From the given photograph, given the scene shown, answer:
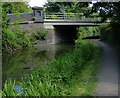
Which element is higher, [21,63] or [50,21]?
[50,21]

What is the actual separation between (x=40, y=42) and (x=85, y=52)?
16.3 meters

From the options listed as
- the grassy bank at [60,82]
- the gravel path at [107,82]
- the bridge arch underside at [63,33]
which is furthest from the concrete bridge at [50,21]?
the gravel path at [107,82]

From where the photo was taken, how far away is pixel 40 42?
2566 cm

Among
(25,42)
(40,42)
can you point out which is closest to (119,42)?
(25,42)

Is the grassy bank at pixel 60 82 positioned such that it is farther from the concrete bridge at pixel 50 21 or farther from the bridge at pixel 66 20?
the bridge at pixel 66 20

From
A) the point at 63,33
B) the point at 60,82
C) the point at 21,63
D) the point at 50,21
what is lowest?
the point at 21,63

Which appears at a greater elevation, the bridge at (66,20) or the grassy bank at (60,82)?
the bridge at (66,20)

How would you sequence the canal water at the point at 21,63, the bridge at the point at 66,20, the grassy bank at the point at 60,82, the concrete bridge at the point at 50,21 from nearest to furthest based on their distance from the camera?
the grassy bank at the point at 60,82 < the canal water at the point at 21,63 < the concrete bridge at the point at 50,21 < the bridge at the point at 66,20

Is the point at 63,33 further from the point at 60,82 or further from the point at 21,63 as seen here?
the point at 60,82

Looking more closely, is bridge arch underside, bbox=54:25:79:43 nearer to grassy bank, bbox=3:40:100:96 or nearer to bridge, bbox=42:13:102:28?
bridge, bbox=42:13:102:28

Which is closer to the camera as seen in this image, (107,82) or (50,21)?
(107,82)

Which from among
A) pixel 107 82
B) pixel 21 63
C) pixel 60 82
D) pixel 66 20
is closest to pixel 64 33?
pixel 66 20

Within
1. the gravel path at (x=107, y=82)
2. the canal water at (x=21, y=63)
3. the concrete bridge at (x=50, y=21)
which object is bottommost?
the canal water at (x=21, y=63)

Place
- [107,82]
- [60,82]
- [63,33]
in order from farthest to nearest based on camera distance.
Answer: [63,33] < [60,82] < [107,82]
